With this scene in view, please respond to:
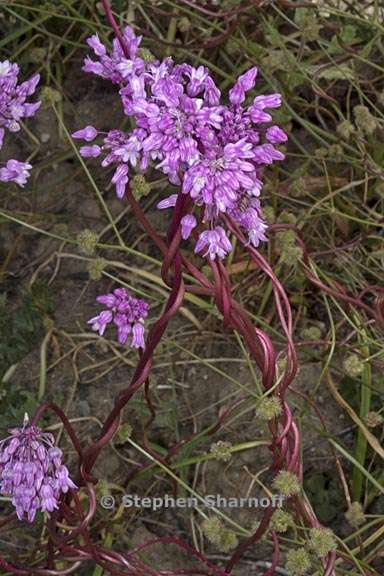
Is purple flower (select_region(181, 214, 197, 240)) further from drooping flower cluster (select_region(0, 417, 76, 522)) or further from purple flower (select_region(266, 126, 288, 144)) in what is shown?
drooping flower cluster (select_region(0, 417, 76, 522))

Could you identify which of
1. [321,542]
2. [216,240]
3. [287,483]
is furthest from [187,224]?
[321,542]

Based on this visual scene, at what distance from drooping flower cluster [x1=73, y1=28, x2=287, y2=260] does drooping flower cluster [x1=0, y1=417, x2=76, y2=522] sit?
384mm

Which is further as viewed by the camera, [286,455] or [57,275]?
[57,275]

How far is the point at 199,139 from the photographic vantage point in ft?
3.64

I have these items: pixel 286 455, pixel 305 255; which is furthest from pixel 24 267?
pixel 286 455

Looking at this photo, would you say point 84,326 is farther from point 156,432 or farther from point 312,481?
point 312,481

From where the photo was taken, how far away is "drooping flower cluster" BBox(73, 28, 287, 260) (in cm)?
109

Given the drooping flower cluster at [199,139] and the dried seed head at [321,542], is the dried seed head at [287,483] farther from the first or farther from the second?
the drooping flower cluster at [199,139]

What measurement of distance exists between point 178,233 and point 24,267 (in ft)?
3.49

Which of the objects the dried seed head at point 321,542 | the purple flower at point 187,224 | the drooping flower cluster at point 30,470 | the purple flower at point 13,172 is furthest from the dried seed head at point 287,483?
the purple flower at point 13,172

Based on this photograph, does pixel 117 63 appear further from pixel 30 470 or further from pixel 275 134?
pixel 30 470

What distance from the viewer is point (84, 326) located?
7.00ft

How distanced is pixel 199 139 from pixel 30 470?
21.6 inches

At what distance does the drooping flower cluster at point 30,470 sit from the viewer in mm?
1361
